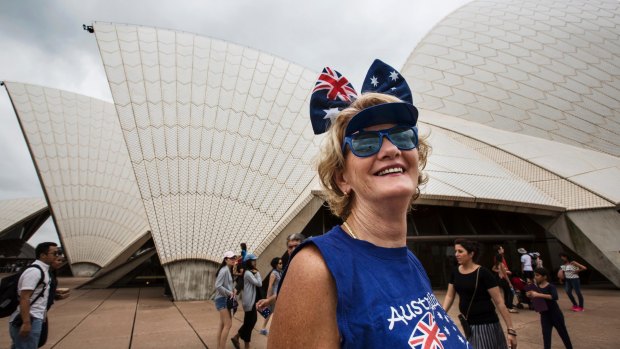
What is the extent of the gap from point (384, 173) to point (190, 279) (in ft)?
25.6

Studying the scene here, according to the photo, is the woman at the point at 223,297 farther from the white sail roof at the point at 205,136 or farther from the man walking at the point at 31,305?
the white sail roof at the point at 205,136

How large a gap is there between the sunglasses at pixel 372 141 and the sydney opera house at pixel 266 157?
14.3ft

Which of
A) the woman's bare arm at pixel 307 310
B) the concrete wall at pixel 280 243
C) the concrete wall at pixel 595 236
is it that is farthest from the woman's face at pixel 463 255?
the concrete wall at pixel 595 236

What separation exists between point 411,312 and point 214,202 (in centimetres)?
805

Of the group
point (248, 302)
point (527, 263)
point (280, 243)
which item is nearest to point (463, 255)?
point (248, 302)

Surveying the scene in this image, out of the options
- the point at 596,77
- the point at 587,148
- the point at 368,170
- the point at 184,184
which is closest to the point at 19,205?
the point at 184,184

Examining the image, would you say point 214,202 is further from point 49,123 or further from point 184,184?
point 49,123

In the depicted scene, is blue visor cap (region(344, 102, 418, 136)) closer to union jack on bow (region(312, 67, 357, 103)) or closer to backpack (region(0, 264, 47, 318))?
union jack on bow (region(312, 67, 357, 103))

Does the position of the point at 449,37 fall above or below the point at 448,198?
above

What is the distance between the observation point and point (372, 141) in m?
1.04

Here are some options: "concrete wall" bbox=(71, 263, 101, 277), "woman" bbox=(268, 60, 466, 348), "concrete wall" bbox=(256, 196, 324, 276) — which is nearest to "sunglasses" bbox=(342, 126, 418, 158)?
"woman" bbox=(268, 60, 466, 348)

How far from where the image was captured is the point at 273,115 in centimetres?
1027

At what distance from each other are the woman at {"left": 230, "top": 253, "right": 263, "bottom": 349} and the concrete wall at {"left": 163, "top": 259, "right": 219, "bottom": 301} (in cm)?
330

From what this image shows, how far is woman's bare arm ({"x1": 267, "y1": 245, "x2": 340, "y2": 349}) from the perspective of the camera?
69 centimetres
